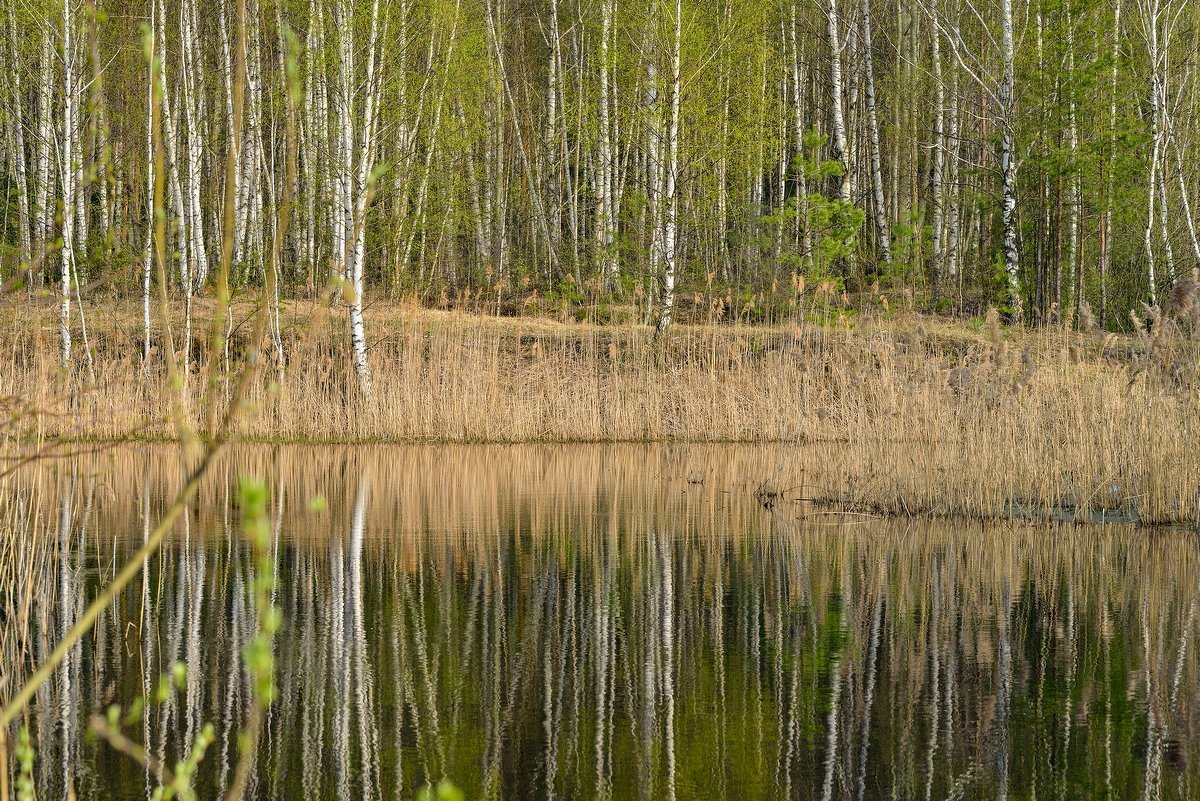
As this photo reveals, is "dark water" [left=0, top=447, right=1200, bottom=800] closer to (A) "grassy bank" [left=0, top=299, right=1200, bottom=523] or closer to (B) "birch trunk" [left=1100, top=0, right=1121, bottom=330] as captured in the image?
(A) "grassy bank" [left=0, top=299, right=1200, bottom=523]

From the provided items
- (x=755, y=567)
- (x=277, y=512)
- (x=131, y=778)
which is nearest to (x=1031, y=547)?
(x=755, y=567)

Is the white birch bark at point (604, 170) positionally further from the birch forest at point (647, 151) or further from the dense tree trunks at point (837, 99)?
the dense tree trunks at point (837, 99)

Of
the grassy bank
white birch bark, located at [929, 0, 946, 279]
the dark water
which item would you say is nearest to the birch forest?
white birch bark, located at [929, 0, 946, 279]

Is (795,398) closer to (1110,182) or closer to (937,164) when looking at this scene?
(1110,182)

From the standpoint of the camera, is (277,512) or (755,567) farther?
(277,512)

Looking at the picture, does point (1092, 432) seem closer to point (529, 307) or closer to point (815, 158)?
point (529, 307)

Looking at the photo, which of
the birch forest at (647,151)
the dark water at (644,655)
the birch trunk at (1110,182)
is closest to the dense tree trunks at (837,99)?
the birch forest at (647,151)

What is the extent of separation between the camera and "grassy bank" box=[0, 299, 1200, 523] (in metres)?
9.71

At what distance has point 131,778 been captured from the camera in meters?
4.16

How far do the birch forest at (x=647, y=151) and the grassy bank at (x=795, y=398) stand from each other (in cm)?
96

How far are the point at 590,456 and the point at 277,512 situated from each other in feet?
18.3

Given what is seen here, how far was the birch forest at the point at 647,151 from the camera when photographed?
19.3 m

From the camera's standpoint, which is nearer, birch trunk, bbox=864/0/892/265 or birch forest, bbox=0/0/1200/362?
birch forest, bbox=0/0/1200/362

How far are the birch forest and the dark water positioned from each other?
7.63 metres
